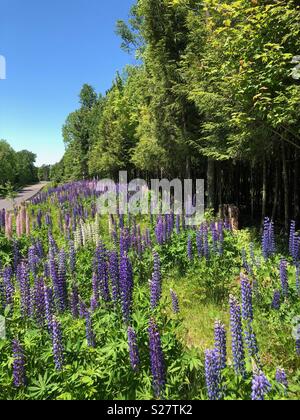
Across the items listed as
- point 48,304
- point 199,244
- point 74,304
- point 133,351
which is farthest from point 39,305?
point 199,244

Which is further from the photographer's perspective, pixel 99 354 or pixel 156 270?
pixel 156 270

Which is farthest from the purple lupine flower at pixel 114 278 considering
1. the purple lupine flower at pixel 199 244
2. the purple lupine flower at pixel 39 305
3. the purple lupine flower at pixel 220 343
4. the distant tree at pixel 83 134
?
the distant tree at pixel 83 134

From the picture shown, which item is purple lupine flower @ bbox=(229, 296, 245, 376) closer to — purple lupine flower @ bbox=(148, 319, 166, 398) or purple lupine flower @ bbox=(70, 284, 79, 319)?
purple lupine flower @ bbox=(148, 319, 166, 398)

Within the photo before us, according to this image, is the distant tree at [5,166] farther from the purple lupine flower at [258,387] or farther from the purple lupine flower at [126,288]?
the purple lupine flower at [258,387]

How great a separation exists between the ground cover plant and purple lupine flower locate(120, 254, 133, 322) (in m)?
0.01

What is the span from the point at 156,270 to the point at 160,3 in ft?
46.1

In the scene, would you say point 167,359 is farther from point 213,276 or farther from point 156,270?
point 213,276

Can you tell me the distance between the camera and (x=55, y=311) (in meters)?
5.15

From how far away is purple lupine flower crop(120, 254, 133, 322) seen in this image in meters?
4.50

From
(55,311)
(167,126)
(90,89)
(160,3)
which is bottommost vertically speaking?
(55,311)

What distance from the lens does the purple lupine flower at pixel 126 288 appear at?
4.50 metres
